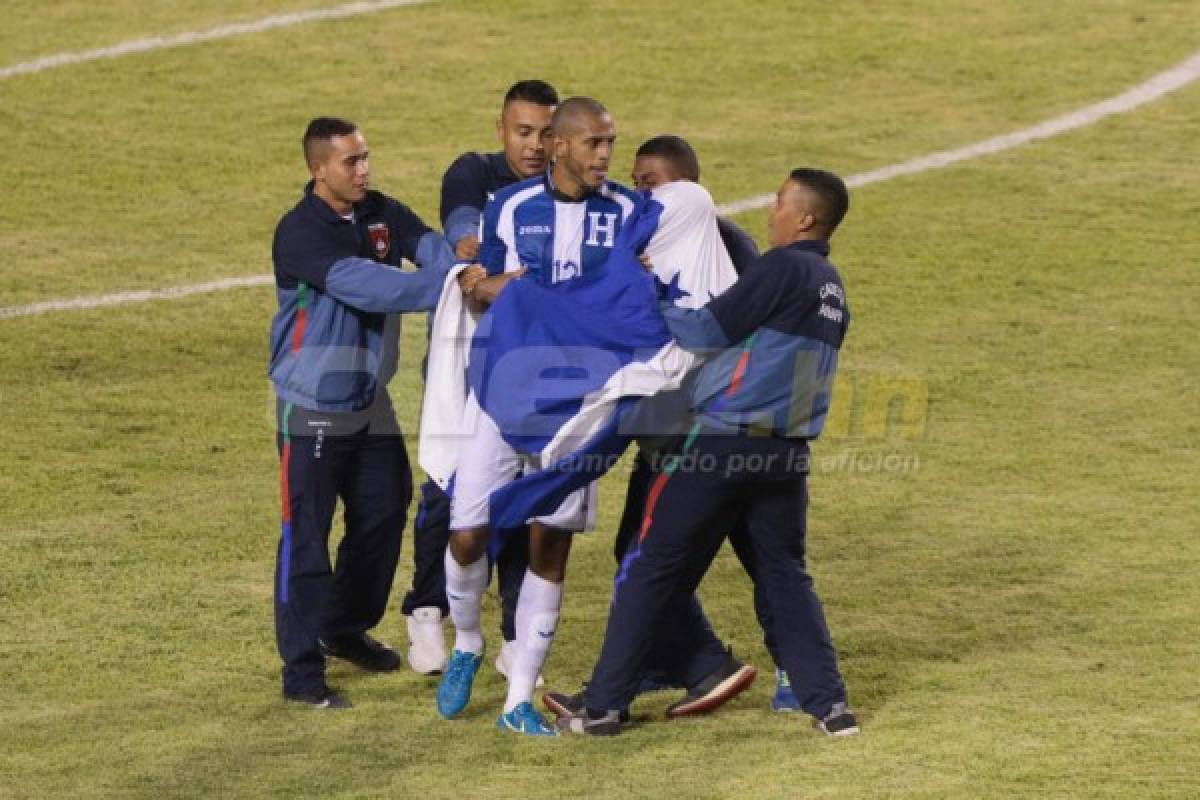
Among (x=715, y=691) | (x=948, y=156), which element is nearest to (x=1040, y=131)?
(x=948, y=156)

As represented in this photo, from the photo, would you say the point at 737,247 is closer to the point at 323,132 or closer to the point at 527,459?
the point at 527,459

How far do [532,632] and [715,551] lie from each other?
0.68 metres

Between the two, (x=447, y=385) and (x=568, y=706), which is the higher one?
(x=447, y=385)

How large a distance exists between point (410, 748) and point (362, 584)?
112 centimetres

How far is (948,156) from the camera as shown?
1750cm

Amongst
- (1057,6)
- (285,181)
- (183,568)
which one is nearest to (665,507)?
(183,568)

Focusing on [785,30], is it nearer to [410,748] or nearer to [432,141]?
[432,141]

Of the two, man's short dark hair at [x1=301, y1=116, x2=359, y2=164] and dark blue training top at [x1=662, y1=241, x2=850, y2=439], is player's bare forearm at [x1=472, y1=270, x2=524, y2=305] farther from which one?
man's short dark hair at [x1=301, y1=116, x2=359, y2=164]

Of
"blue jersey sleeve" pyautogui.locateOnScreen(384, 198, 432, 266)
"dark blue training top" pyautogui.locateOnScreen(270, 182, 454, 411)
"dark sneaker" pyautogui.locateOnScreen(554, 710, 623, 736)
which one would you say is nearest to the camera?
"dark sneaker" pyautogui.locateOnScreen(554, 710, 623, 736)

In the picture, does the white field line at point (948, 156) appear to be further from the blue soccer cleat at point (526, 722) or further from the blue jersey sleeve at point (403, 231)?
the blue soccer cleat at point (526, 722)

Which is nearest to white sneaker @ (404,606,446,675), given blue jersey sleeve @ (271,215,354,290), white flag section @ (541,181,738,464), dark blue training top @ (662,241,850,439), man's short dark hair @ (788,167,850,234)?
white flag section @ (541,181,738,464)

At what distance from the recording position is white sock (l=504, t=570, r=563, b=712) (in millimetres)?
8367

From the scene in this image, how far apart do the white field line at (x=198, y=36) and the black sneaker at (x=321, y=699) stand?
10.8 m

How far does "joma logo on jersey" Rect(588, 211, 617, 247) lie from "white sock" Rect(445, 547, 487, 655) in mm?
1192
